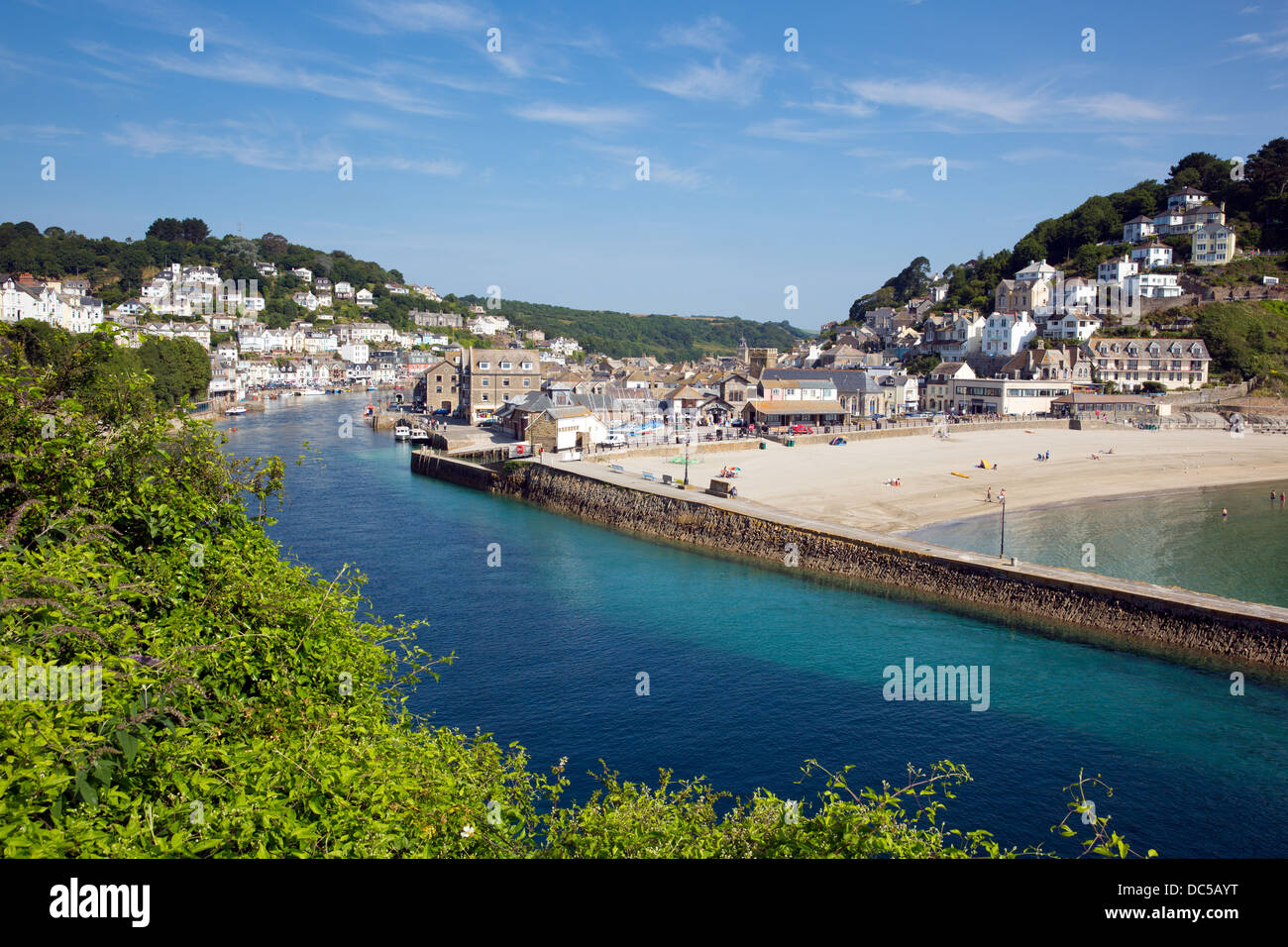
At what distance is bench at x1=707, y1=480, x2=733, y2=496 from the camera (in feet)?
109

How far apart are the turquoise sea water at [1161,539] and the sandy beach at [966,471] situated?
5.32ft

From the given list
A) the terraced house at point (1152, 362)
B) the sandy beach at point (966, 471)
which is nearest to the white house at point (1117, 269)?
the terraced house at point (1152, 362)

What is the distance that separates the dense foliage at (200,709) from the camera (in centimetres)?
504

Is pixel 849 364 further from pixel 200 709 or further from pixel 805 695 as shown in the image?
pixel 200 709

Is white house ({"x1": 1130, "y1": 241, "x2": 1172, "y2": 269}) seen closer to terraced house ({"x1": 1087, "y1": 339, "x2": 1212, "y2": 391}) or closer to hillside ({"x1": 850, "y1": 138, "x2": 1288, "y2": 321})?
hillside ({"x1": 850, "y1": 138, "x2": 1288, "y2": 321})

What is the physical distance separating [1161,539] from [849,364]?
56.1 m

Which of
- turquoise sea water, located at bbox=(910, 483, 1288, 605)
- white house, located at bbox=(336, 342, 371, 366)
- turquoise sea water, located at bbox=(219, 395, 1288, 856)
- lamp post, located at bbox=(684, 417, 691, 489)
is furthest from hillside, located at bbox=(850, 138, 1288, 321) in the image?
white house, located at bbox=(336, 342, 371, 366)

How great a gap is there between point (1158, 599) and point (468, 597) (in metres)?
18.0

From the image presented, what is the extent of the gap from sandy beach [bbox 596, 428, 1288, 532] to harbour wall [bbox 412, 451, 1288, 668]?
2967 mm

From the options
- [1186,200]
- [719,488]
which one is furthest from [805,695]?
[1186,200]

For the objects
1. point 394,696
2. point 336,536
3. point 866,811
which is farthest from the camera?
→ point 336,536

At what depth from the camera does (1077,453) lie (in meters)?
47.4
